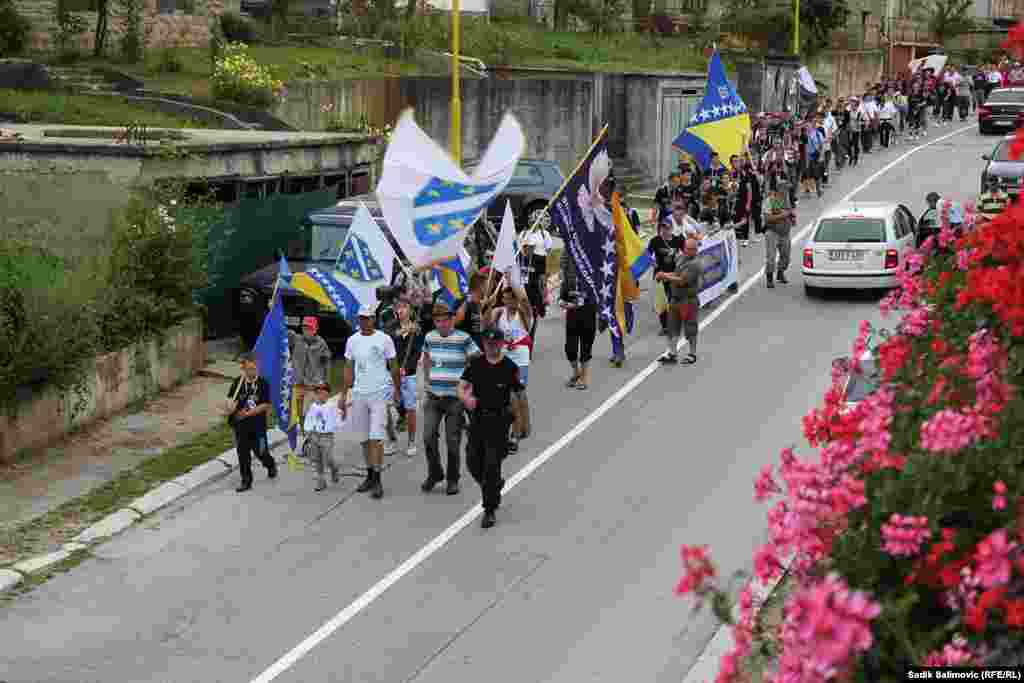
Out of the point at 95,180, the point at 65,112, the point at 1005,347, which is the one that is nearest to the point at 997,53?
the point at 65,112

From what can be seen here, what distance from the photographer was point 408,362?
16.6m

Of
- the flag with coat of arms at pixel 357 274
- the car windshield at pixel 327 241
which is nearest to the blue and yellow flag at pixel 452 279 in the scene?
the flag with coat of arms at pixel 357 274

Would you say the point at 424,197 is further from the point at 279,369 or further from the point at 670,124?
the point at 670,124

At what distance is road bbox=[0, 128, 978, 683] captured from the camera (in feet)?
36.8

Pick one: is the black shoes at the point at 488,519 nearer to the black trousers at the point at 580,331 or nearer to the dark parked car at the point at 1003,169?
the black trousers at the point at 580,331

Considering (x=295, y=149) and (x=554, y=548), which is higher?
(x=295, y=149)

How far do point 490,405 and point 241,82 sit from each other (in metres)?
21.1

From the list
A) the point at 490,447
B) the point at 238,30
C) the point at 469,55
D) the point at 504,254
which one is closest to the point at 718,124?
the point at 504,254

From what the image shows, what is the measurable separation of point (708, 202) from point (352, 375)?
13899 millimetres

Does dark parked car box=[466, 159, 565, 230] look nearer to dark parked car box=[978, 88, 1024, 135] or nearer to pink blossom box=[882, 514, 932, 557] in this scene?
dark parked car box=[978, 88, 1024, 135]

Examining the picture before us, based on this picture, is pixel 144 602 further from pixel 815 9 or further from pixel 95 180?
pixel 815 9

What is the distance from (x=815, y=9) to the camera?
61.2m

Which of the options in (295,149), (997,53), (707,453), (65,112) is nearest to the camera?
(707,453)

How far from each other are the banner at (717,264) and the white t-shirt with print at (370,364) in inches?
364
